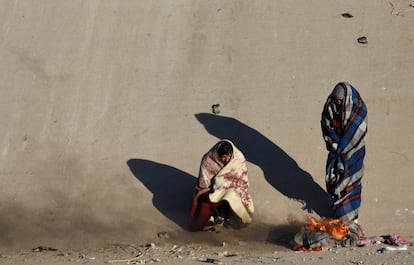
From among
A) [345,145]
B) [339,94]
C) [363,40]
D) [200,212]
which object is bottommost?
[200,212]

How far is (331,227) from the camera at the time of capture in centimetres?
1066

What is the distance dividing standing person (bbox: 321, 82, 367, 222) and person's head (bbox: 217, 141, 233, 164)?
91 cm

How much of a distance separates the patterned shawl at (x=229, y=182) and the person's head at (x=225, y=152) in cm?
3

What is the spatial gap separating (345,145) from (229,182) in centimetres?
115

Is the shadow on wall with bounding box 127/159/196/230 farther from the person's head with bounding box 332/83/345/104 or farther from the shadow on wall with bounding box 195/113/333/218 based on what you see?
the person's head with bounding box 332/83/345/104

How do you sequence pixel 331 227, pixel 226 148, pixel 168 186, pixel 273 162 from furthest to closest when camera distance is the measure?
pixel 273 162
pixel 168 186
pixel 226 148
pixel 331 227

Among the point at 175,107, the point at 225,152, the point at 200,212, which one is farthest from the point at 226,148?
the point at 175,107

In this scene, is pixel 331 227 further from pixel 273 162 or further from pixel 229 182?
pixel 273 162

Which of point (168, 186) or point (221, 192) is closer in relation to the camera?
point (221, 192)

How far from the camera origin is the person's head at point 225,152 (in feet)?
36.6

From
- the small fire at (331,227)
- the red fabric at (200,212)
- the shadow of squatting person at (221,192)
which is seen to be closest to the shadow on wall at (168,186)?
the red fabric at (200,212)

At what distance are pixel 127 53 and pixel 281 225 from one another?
3.54 meters

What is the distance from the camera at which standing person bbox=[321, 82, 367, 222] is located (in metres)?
11.0

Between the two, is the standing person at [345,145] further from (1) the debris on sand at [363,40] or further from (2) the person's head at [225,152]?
(1) the debris on sand at [363,40]
